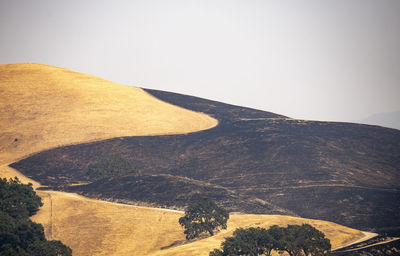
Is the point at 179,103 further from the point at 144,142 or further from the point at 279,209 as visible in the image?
the point at 279,209

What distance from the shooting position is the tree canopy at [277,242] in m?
49.8

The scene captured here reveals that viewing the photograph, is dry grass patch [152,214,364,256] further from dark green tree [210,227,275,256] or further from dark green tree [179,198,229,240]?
dark green tree [210,227,275,256]

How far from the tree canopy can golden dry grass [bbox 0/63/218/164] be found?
7750cm

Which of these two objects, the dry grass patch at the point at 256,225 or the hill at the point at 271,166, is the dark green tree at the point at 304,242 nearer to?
the dry grass patch at the point at 256,225

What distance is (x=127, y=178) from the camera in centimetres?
9544

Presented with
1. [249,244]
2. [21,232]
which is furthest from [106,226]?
[249,244]

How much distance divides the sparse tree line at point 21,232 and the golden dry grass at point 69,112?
3823 centimetres

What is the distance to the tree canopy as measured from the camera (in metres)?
49.8

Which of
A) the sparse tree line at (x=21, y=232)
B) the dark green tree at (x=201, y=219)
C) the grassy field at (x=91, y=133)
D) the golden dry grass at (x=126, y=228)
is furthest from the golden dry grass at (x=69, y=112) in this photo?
the dark green tree at (x=201, y=219)

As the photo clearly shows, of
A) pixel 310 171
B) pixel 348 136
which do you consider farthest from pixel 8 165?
Answer: pixel 348 136

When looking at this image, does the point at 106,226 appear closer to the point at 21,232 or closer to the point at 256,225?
the point at 21,232

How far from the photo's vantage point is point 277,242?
2014 inches

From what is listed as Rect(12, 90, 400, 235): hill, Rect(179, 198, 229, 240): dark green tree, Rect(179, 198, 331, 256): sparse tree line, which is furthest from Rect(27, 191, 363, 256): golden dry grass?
Rect(12, 90, 400, 235): hill

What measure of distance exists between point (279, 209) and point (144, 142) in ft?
173
